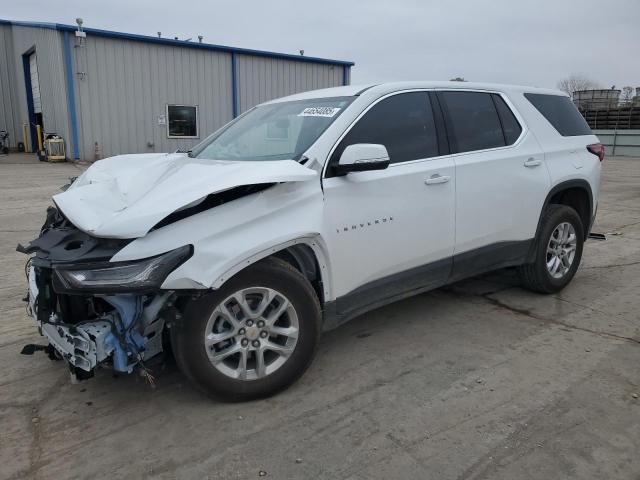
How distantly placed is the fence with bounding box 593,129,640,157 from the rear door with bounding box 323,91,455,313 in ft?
92.6

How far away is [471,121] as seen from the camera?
4.13 meters

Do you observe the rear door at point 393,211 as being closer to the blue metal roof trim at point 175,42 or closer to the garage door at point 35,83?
the blue metal roof trim at point 175,42

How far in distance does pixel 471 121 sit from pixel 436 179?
30.0 inches

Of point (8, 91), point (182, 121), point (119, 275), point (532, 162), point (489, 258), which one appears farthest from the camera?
point (8, 91)

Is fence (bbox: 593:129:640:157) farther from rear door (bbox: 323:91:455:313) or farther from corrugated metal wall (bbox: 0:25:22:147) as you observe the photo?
corrugated metal wall (bbox: 0:25:22:147)

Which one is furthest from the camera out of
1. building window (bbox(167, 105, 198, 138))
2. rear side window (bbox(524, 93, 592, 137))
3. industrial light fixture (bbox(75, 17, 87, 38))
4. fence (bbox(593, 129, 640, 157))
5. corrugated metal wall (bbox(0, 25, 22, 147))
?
fence (bbox(593, 129, 640, 157))

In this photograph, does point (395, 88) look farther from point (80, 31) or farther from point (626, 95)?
point (626, 95)

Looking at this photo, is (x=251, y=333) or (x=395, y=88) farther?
(x=395, y=88)

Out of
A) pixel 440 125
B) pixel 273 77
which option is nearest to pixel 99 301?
pixel 440 125

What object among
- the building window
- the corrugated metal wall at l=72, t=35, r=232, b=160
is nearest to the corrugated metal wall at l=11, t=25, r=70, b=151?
the corrugated metal wall at l=72, t=35, r=232, b=160

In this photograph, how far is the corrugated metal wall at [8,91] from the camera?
2425 centimetres

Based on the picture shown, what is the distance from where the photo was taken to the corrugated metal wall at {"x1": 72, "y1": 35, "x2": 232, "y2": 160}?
60.6 feet

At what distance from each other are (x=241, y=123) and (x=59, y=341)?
7.27 feet

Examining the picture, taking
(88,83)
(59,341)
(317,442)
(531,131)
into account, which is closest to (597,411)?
(317,442)
